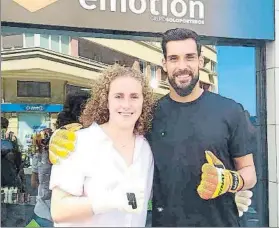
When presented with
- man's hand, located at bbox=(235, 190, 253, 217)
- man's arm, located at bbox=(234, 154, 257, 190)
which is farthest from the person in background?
man's hand, located at bbox=(235, 190, 253, 217)

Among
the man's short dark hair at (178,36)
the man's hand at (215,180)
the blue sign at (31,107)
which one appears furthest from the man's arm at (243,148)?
the blue sign at (31,107)

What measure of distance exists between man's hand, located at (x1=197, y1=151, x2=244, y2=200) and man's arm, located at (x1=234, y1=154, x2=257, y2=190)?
11cm

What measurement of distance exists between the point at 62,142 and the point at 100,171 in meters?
0.39

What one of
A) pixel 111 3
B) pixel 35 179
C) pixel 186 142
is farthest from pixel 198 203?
pixel 111 3

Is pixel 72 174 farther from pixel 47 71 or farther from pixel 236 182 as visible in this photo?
pixel 236 182

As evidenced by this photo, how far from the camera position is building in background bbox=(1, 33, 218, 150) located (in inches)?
161

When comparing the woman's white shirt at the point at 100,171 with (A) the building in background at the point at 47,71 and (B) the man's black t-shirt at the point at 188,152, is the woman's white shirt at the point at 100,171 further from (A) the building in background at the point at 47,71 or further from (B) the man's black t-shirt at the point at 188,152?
(A) the building in background at the point at 47,71

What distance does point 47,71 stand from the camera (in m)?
4.11

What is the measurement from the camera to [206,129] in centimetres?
393

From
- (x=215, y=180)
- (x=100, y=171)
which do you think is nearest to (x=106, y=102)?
(x=100, y=171)

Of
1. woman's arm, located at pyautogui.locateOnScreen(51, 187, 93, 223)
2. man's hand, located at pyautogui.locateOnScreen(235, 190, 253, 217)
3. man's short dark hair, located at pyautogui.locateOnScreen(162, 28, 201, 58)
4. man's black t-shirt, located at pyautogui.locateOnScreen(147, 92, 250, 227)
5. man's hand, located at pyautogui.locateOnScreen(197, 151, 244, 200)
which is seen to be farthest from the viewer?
man's hand, located at pyautogui.locateOnScreen(235, 190, 253, 217)

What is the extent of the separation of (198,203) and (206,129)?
560mm

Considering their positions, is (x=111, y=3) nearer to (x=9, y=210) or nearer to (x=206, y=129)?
(x=206, y=129)

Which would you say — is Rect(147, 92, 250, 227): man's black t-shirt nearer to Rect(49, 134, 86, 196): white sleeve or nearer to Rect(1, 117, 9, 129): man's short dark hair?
Rect(49, 134, 86, 196): white sleeve
